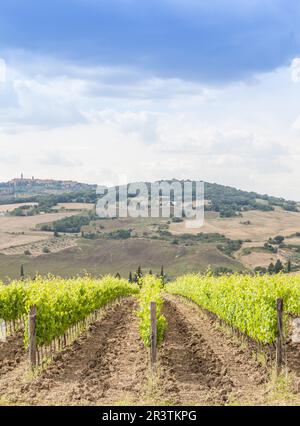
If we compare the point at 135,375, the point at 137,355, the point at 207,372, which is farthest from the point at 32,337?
the point at 207,372

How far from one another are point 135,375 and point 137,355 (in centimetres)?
304

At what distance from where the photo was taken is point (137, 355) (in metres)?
17.9

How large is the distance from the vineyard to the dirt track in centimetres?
2

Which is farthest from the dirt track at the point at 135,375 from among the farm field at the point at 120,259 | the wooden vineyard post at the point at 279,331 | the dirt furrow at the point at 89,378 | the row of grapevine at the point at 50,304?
the farm field at the point at 120,259

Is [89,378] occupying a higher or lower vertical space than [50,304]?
lower

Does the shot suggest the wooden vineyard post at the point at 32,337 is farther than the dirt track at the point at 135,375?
Yes

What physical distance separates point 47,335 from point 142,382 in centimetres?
421

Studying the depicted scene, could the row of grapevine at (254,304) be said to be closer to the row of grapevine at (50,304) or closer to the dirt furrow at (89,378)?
the dirt furrow at (89,378)

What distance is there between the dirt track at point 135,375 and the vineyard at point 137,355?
0.08 ft

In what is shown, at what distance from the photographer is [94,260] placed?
163 metres

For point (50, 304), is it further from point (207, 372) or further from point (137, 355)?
point (207, 372)

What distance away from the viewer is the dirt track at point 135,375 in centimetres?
1280

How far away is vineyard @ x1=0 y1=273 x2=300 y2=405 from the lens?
43.3 ft
